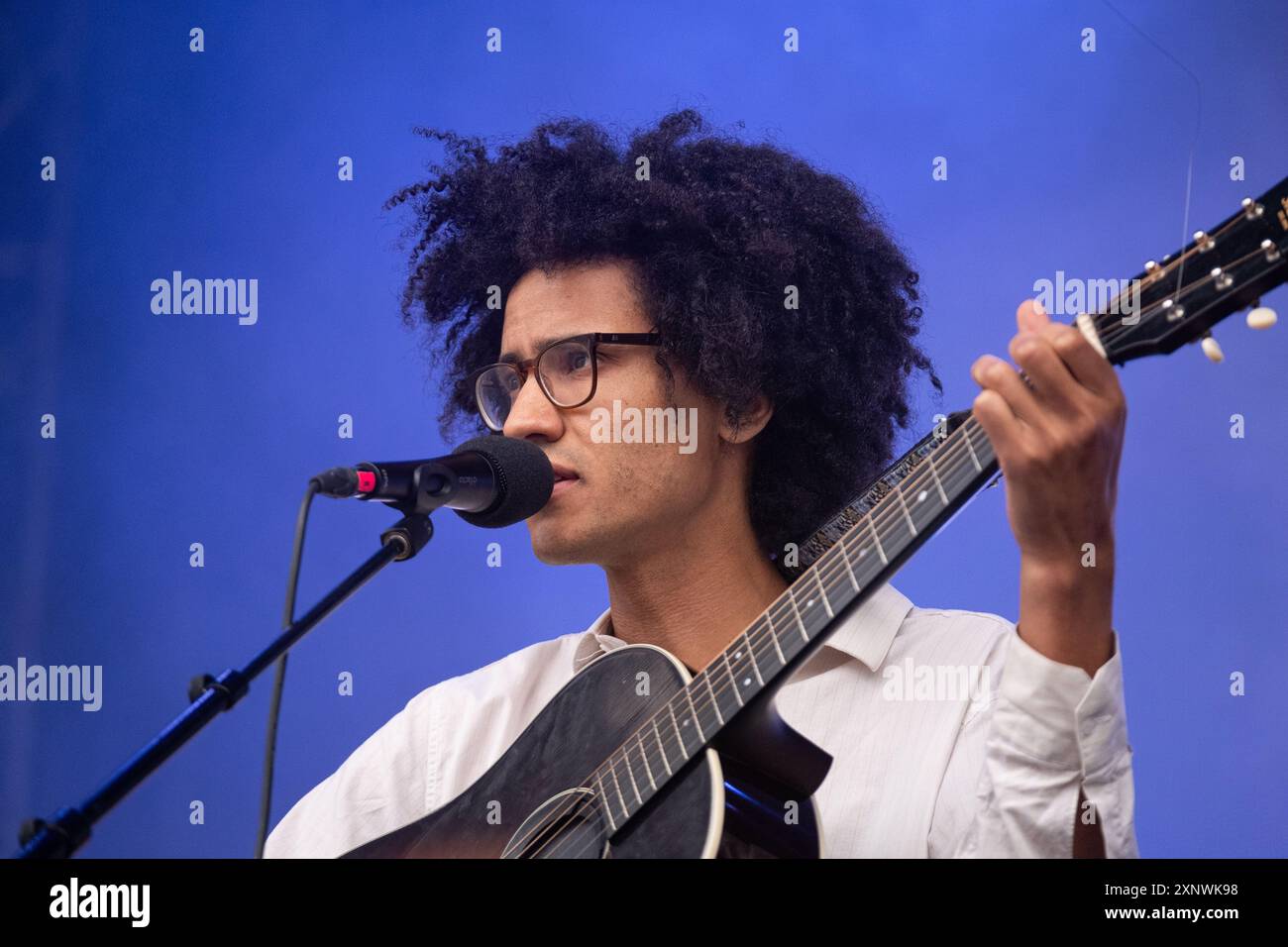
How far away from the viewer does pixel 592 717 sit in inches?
60.5

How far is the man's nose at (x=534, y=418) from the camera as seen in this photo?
1.83 meters

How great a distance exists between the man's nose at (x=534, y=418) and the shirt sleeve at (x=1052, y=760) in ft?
2.59

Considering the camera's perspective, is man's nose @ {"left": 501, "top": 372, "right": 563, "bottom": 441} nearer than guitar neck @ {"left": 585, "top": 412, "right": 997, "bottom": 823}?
No

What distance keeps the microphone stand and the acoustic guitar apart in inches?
13.9

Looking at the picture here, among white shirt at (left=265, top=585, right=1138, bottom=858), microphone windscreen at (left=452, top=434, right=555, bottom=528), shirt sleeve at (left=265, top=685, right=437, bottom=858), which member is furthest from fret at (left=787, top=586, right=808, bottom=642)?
shirt sleeve at (left=265, top=685, right=437, bottom=858)

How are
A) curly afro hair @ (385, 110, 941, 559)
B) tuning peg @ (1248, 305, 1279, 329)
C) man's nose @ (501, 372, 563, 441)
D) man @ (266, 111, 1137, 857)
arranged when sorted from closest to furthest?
tuning peg @ (1248, 305, 1279, 329) < man @ (266, 111, 1137, 857) < man's nose @ (501, 372, 563, 441) < curly afro hair @ (385, 110, 941, 559)

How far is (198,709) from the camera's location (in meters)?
1.22

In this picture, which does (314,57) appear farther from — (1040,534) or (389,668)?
(1040,534)

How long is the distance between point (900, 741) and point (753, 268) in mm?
869

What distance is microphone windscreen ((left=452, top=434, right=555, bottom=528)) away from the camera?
1505mm

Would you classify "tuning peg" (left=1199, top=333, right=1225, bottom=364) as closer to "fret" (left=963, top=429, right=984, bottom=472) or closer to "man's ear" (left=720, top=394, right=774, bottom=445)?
"fret" (left=963, top=429, right=984, bottom=472)

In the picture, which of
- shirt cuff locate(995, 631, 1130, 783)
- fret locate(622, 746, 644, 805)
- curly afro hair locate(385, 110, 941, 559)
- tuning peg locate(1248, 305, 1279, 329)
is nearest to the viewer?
tuning peg locate(1248, 305, 1279, 329)
